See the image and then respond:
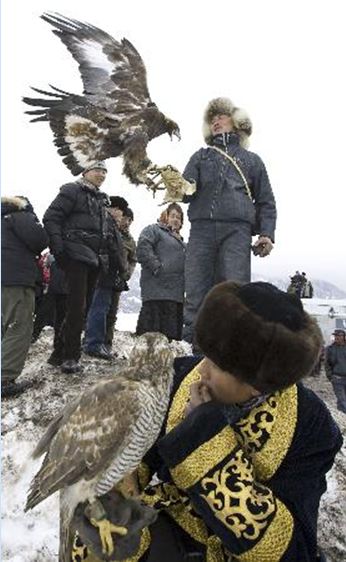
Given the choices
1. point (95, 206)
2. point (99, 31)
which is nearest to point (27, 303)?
point (95, 206)

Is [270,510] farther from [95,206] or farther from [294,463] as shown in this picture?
[95,206]

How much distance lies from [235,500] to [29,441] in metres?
2.80

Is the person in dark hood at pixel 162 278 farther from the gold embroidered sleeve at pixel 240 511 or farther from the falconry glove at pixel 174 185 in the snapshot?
the gold embroidered sleeve at pixel 240 511

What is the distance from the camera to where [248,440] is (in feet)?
5.14

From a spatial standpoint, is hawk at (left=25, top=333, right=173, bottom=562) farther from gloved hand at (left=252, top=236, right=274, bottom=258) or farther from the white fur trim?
the white fur trim

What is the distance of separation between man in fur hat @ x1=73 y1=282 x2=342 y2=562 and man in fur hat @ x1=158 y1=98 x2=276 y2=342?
100 inches

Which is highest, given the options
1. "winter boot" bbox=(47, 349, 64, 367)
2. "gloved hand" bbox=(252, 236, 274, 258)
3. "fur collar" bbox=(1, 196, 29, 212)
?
"fur collar" bbox=(1, 196, 29, 212)

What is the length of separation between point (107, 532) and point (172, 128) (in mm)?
3805

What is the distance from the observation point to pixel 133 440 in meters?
1.58

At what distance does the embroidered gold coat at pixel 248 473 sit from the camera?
142 cm

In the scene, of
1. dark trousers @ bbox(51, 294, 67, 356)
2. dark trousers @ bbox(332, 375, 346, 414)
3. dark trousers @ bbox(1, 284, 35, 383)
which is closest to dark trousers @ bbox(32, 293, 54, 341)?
dark trousers @ bbox(51, 294, 67, 356)

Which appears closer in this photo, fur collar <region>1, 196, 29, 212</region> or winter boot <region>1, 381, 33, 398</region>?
fur collar <region>1, 196, 29, 212</region>

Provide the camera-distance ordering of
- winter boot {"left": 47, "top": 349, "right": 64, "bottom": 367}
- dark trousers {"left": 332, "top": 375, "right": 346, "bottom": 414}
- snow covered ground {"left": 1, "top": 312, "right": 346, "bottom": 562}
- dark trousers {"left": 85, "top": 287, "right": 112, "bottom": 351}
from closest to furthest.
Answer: snow covered ground {"left": 1, "top": 312, "right": 346, "bottom": 562}, winter boot {"left": 47, "top": 349, "right": 64, "bottom": 367}, dark trousers {"left": 85, "top": 287, "right": 112, "bottom": 351}, dark trousers {"left": 332, "top": 375, "right": 346, "bottom": 414}

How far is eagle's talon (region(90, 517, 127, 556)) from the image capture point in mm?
1432
